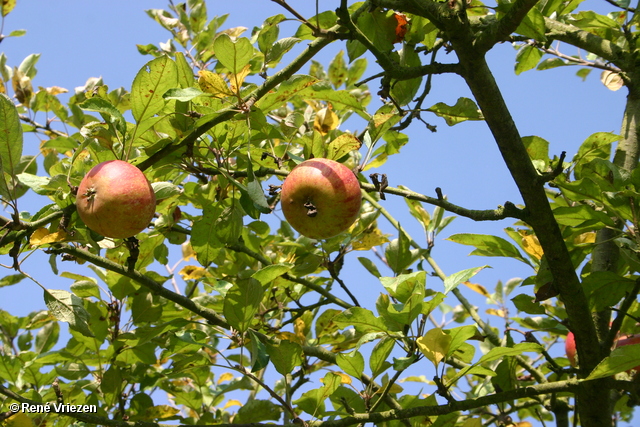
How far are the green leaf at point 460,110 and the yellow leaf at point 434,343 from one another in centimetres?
72

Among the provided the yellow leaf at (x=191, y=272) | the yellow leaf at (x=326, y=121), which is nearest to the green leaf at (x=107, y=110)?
the yellow leaf at (x=326, y=121)

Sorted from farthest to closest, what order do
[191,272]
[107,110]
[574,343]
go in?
[191,272] < [574,343] < [107,110]

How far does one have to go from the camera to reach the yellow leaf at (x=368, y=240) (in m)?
2.52

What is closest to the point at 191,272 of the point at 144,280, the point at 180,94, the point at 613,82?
the point at 144,280

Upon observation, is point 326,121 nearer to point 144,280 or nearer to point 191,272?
point 144,280

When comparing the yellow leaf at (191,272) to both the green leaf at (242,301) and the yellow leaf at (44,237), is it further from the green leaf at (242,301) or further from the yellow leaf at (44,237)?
the yellow leaf at (44,237)

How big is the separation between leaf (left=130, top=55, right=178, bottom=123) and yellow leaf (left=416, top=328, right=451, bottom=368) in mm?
1051

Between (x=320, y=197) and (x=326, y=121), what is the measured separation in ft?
2.42

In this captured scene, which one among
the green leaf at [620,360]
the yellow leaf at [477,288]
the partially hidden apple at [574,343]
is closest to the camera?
the green leaf at [620,360]

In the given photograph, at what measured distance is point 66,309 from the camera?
1775 millimetres

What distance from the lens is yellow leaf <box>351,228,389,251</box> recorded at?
2.52 m

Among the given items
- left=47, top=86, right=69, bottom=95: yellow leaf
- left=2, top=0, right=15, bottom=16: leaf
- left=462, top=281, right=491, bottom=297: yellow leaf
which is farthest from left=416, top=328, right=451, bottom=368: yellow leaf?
left=2, top=0, right=15, bottom=16: leaf

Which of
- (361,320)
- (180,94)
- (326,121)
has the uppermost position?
(326,121)

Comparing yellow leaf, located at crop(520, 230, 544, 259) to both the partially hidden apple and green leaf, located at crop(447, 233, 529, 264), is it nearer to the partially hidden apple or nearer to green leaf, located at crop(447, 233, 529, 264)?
green leaf, located at crop(447, 233, 529, 264)
